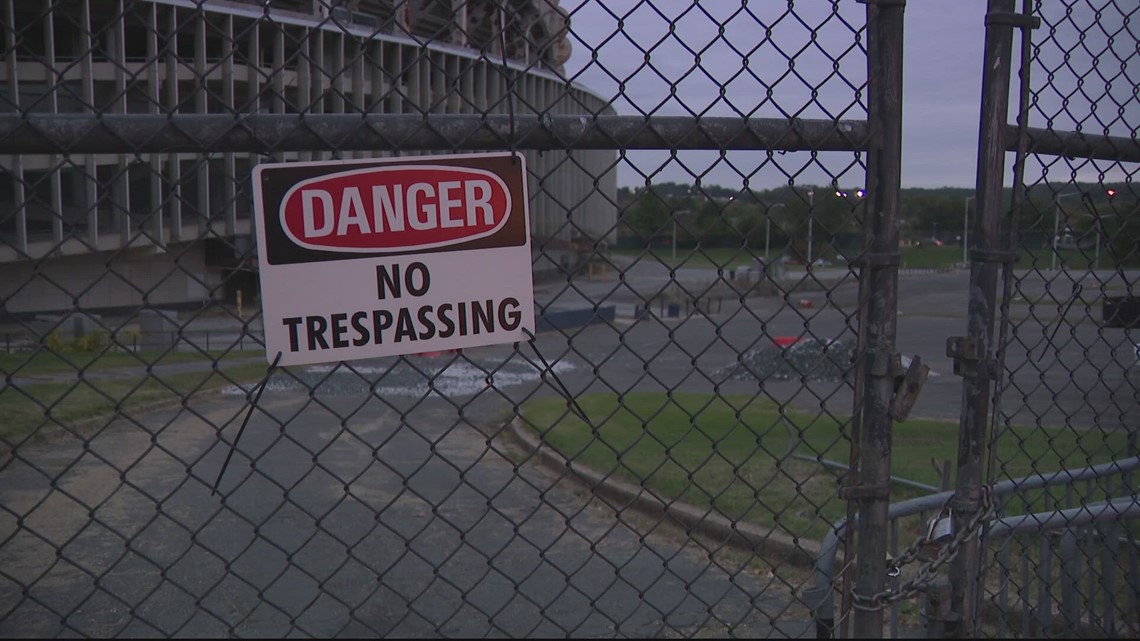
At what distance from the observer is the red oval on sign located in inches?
91.2

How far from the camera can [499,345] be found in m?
3.33

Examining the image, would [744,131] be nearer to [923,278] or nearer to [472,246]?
[472,246]

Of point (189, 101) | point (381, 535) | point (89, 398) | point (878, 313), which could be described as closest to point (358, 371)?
point (381, 535)

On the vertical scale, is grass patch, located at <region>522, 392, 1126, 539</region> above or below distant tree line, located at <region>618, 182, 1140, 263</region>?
below

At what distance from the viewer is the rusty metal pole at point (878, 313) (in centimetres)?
277

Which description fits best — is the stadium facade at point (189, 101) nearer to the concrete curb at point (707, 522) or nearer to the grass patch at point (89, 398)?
the grass patch at point (89, 398)

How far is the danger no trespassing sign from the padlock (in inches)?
57.6

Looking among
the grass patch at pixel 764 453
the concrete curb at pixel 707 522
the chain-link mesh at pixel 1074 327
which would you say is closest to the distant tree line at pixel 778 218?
the chain-link mesh at pixel 1074 327

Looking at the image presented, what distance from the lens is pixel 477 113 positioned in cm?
257

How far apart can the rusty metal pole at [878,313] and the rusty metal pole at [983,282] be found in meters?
0.27

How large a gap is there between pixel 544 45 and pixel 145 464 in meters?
11.3

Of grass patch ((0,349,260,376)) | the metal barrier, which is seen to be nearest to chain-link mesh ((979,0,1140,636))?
the metal barrier

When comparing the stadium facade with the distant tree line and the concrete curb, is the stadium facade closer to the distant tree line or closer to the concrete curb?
the distant tree line

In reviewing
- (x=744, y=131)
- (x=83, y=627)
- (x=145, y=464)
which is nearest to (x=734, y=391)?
(x=145, y=464)
